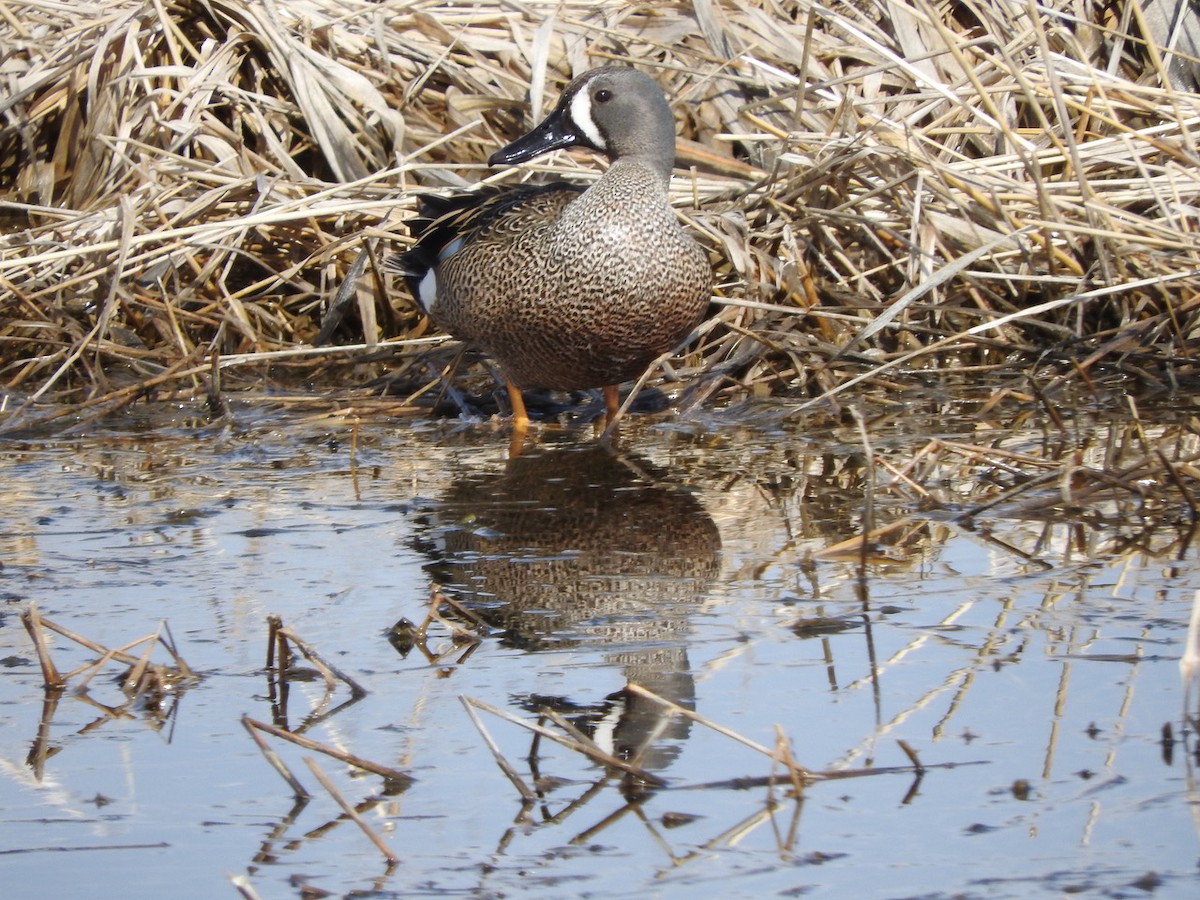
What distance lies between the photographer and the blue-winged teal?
4.15 m

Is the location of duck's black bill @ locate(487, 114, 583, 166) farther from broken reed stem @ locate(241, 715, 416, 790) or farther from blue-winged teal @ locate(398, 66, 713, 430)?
broken reed stem @ locate(241, 715, 416, 790)

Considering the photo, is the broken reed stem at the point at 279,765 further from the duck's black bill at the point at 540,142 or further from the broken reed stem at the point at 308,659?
the duck's black bill at the point at 540,142

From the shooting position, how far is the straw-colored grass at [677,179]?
4672 mm

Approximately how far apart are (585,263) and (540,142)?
0.70 metres

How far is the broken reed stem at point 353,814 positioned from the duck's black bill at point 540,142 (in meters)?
2.93

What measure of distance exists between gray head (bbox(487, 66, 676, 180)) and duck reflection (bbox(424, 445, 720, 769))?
0.89 meters

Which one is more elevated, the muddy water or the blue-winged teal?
the blue-winged teal

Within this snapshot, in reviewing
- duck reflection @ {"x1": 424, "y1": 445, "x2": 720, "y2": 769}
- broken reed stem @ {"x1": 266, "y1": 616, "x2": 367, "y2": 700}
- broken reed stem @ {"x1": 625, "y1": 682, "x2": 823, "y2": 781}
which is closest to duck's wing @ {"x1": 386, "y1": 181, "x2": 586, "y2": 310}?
duck reflection @ {"x1": 424, "y1": 445, "x2": 720, "y2": 769}

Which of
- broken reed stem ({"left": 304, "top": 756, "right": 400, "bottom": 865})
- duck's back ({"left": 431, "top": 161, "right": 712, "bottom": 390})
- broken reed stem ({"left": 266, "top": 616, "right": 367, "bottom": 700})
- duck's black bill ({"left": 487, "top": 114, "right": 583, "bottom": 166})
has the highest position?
duck's black bill ({"left": 487, "top": 114, "right": 583, "bottom": 166})

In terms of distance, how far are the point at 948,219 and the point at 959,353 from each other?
1.28 feet

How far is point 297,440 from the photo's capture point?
441 centimetres

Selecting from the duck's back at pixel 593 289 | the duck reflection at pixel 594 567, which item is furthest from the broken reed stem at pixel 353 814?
the duck's back at pixel 593 289

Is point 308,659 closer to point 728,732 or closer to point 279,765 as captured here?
point 279,765

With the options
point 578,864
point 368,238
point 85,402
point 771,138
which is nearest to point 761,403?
point 771,138
